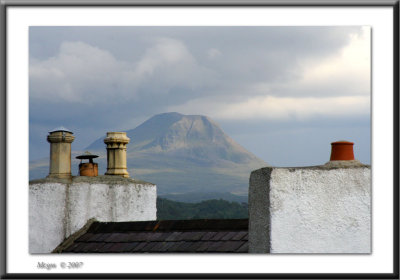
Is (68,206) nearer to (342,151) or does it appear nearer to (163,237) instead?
(163,237)

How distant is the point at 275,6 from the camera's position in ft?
31.3

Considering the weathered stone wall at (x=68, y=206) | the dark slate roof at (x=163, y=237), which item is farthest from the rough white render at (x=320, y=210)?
the weathered stone wall at (x=68, y=206)

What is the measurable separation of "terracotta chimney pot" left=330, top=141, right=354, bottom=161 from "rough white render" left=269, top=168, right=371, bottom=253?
62cm

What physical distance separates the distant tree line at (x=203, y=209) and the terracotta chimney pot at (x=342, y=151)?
1451 cm

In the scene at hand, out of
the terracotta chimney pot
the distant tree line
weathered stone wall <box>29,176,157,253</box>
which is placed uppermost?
the terracotta chimney pot

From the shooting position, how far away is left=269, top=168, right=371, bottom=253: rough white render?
9391 mm

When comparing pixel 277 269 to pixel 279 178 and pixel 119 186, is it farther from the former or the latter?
pixel 119 186

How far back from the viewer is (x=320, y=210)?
9492mm

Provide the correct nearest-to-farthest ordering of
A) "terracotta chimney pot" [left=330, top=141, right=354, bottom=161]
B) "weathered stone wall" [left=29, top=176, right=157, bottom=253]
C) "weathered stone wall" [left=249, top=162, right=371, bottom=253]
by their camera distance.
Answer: "weathered stone wall" [left=249, top=162, right=371, bottom=253]
"terracotta chimney pot" [left=330, top=141, right=354, bottom=161]
"weathered stone wall" [left=29, top=176, right=157, bottom=253]

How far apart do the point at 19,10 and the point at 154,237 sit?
16.8 feet

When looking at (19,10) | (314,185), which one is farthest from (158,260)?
(19,10)

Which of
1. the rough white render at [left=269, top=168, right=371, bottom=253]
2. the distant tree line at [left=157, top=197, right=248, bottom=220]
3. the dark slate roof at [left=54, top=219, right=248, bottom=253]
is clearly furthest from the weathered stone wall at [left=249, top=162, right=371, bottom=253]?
the distant tree line at [left=157, top=197, right=248, bottom=220]

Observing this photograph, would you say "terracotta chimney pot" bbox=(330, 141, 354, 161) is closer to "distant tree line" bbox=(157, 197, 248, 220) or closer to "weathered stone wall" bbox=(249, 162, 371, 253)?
"weathered stone wall" bbox=(249, 162, 371, 253)

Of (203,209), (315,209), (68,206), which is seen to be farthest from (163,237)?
(203,209)
